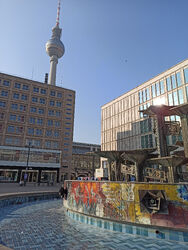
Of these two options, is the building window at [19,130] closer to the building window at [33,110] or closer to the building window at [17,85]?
the building window at [33,110]

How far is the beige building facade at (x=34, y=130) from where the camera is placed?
47688 mm

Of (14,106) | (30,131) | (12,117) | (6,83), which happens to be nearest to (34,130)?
(30,131)

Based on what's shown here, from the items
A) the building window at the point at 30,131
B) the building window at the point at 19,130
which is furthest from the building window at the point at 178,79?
the building window at the point at 19,130

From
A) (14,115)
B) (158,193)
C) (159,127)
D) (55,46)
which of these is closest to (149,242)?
(158,193)

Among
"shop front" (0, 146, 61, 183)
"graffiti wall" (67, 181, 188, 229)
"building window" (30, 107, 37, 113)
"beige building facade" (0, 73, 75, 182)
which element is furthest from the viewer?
"building window" (30, 107, 37, 113)

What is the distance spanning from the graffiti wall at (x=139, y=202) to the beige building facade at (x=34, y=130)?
126 feet

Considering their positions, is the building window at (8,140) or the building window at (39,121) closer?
the building window at (8,140)

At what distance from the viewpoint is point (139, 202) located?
352 inches

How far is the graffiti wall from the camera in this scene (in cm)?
798

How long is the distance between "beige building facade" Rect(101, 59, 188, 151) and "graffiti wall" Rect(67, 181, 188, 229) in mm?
27669

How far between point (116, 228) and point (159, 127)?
28.7ft

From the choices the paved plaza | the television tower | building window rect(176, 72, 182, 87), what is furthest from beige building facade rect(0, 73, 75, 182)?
the television tower

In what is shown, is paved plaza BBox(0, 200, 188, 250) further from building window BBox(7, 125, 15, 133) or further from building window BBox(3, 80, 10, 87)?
building window BBox(3, 80, 10, 87)

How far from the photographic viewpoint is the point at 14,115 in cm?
5100
